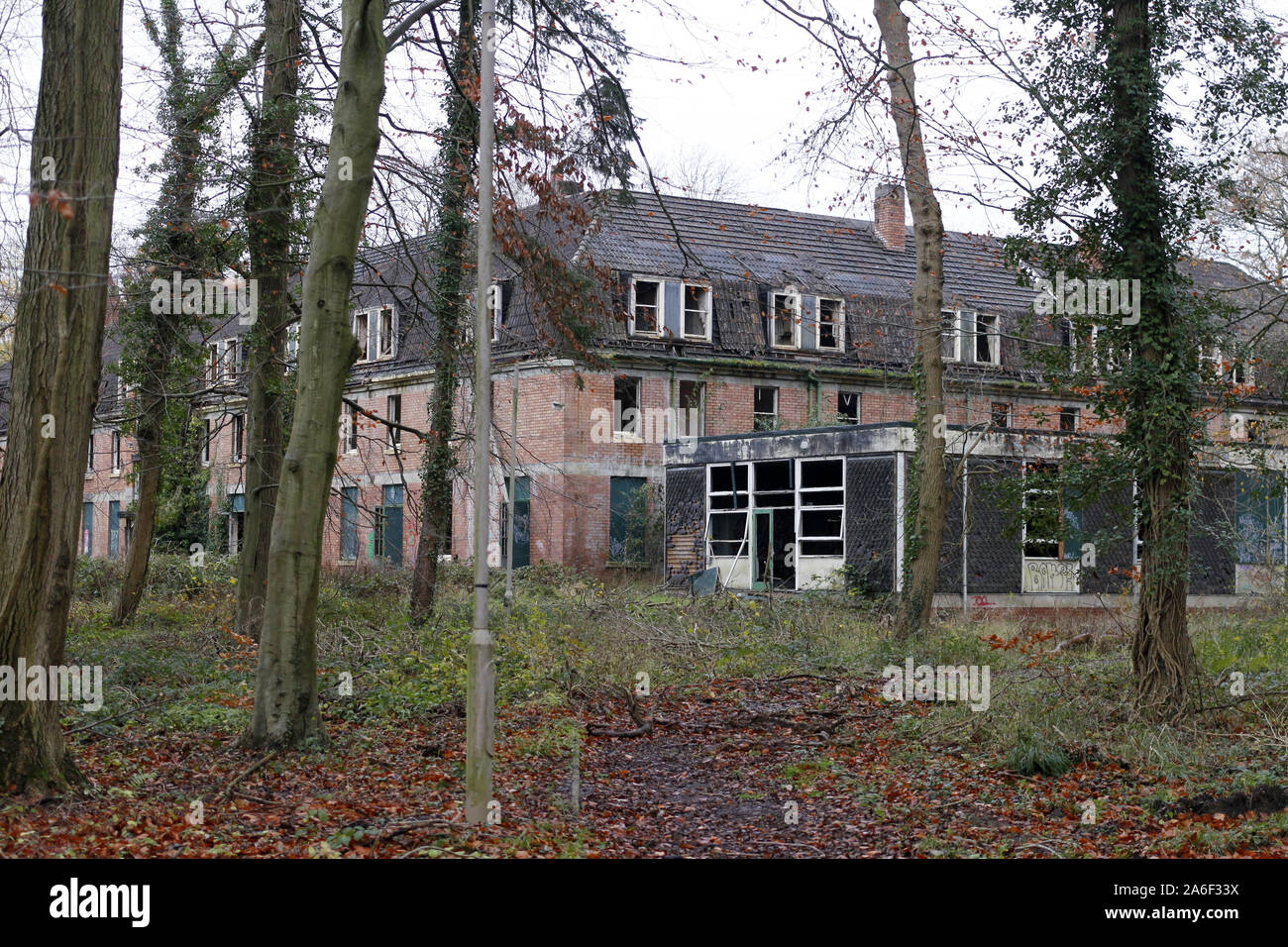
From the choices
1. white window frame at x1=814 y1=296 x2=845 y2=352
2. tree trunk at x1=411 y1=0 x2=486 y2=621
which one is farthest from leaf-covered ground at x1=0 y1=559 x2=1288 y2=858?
white window frame at x1=814 y1=296 x2=845 y2=352

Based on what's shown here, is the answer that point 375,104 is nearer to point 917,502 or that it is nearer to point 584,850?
point 584,850

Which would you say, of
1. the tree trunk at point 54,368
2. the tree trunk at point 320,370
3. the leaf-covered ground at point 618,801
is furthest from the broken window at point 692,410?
the tree trunk at point 54,368

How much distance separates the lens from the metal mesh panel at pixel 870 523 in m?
27.6

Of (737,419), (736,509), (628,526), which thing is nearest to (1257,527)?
(736,509)

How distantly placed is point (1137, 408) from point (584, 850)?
801 centimetres

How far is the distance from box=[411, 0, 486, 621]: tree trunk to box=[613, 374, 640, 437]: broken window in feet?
51.8

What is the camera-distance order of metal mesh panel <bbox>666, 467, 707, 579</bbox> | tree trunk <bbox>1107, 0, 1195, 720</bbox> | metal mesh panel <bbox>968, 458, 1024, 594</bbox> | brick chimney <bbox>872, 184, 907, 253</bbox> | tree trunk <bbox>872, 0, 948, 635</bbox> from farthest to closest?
1. brick chimney <bbox>872, 184, 907, 253</bbox>
2. metal mesh panel <bbox>666, 467, 707, 579</bbox>
3. metal mesh panel <bbox>968, 458, 1024, 594</bbox>
4. tree trunk <bbox>872, 0, 948, 635</bbox>
5. tree trunk <bbox>1107, 0, 1195, 720</bbox>

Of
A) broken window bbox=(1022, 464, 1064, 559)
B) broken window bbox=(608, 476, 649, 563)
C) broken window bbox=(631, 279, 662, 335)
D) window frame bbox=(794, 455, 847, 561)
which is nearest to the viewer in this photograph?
broken window bbox=(1022, 464, 1064, 559)

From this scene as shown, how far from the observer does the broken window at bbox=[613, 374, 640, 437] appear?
35.1m

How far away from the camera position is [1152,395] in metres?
12.9

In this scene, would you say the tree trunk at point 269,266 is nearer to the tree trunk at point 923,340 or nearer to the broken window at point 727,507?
the tree trunk at point 923,340

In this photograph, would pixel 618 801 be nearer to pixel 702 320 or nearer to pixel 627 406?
pixel 627 406

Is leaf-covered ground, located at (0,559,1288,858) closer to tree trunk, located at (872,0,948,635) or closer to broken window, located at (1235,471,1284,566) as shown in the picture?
tree trunk, located at (872,0,948,635)

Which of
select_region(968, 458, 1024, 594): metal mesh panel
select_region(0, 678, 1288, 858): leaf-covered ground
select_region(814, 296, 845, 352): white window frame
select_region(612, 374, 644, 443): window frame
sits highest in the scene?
select_region(814, 296, 845, 352): white window frame
